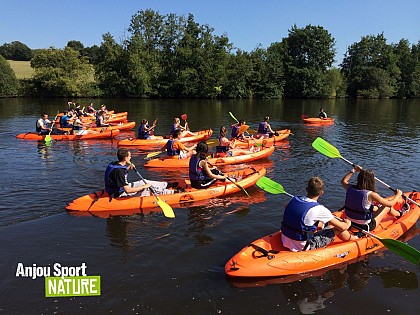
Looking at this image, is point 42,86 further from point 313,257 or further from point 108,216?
point 313,257

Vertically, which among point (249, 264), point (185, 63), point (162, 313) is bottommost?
point (162, 313)

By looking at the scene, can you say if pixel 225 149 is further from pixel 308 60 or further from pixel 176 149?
pixel 308 60

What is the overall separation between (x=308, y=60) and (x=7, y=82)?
45552 mm

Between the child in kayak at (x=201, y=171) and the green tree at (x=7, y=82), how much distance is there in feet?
159

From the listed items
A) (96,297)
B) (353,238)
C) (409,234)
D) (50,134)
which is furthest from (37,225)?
(50,134)

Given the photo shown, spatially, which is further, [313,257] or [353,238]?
[353,238]

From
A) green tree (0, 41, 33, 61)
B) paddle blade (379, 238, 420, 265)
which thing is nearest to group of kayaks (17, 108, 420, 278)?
paddle blade (379, 238, 420, 265)

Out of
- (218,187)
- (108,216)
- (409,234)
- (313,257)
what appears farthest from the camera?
(218,187)

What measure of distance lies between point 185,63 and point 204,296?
51.5m

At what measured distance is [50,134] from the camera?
17.9 metres

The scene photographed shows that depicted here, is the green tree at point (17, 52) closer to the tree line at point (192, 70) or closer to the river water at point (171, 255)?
the tree line at point (192, 70)

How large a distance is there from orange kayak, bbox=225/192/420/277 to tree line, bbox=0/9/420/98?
48.1 meters

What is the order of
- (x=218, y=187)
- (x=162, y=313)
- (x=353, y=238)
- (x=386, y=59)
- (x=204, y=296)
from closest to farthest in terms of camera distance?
(x=162, y=313) < (x=204, y=296) < (x=353, y=238) < (x=218, y=187) < (x=386, y=59)

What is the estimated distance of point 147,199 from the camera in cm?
871
